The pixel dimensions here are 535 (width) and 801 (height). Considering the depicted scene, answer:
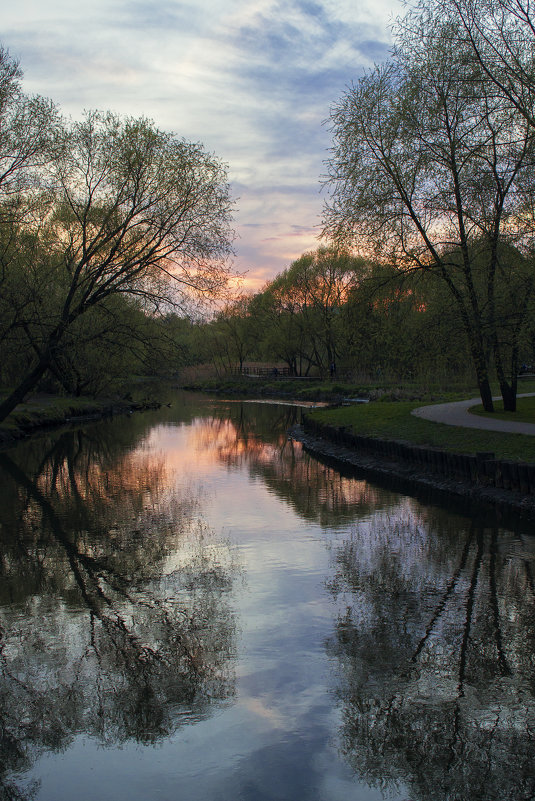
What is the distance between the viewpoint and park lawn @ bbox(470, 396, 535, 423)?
23.6 meters

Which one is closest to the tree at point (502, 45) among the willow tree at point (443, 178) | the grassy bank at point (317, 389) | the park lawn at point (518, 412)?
the willow tree at point (443, 178)

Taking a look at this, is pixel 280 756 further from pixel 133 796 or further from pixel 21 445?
pixel 21 445

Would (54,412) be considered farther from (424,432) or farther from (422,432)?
(424,432)

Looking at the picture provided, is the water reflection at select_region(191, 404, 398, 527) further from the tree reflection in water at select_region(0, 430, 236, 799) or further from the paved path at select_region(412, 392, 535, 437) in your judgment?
the paved path at select_region(412, 392, 535, 437)

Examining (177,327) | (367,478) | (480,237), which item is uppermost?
(480,237)

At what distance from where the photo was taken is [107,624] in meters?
8.44

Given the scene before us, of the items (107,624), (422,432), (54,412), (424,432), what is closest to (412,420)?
(422,432)

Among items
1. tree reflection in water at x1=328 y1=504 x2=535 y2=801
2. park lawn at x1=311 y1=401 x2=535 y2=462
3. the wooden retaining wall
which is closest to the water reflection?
the wooden retaining wall

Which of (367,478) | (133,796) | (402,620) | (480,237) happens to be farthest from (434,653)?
(480,237)

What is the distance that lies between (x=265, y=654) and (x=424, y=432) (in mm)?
15501

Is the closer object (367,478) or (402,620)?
(402,620)

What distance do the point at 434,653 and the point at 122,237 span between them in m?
20.0

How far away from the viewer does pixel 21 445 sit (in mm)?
28719

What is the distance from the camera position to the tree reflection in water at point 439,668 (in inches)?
206
